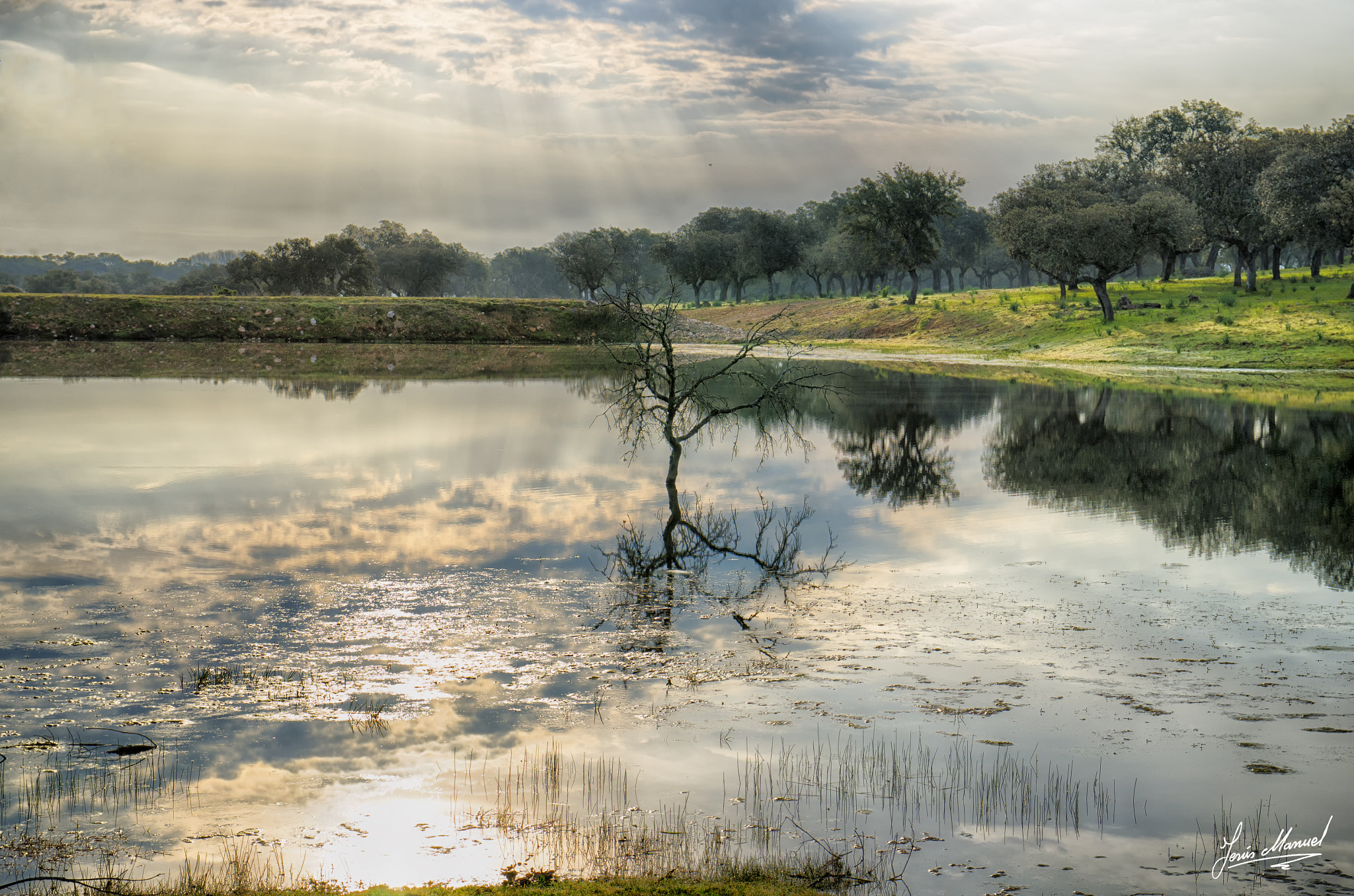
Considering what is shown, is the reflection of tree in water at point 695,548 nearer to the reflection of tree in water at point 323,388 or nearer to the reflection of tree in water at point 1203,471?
the reflection of tree in water at point 1203,471

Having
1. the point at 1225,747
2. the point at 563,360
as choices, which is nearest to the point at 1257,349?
the point at 563,360

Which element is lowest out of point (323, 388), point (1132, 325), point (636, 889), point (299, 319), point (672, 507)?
point (636, 889)

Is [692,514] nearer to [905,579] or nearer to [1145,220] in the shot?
[905,579]

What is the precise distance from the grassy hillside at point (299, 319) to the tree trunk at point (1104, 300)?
41675 millimetres

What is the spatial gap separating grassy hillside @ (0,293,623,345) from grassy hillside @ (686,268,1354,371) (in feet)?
85.1

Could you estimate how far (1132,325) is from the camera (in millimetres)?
77062

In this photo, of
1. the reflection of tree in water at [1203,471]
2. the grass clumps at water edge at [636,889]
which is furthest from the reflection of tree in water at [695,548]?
the reflection of tree in water at [1203,471]

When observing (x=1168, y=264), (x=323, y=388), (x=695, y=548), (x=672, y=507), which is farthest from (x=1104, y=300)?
(x=695, y=548)

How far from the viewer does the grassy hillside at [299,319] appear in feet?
295

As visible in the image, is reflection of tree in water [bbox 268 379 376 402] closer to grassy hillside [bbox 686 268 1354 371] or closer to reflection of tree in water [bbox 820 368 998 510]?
reflection of tree in water [bbox 820 368 998 510]

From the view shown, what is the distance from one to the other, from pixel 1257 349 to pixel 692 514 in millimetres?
57685

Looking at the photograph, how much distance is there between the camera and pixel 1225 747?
1074 cm

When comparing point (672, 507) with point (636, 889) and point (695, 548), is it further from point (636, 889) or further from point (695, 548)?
point (636, 889)

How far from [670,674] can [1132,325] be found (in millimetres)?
73465
